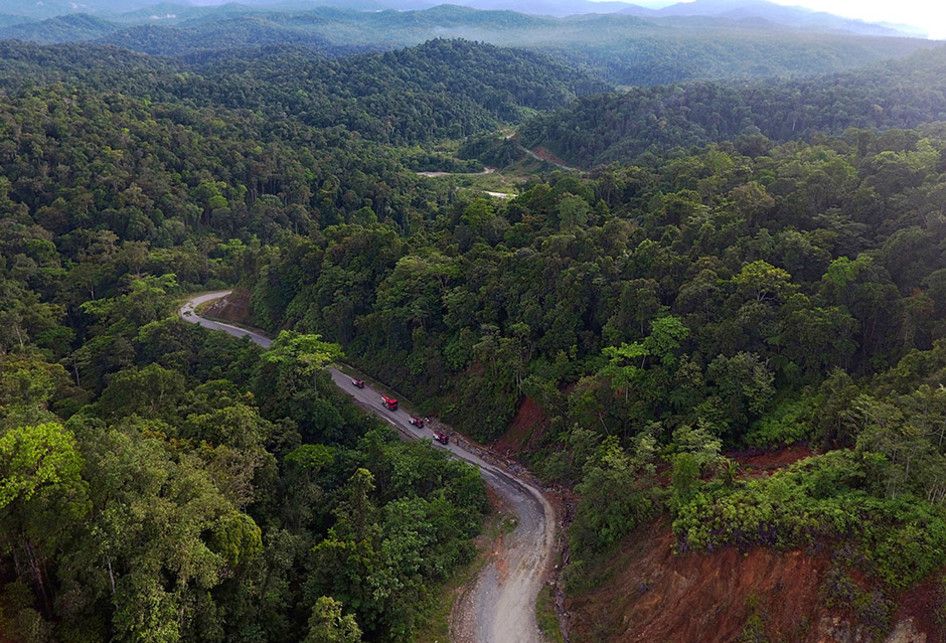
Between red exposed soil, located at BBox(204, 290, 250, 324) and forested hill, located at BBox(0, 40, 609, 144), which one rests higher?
forested hill, located at BBox(0, 40, 609, 144)

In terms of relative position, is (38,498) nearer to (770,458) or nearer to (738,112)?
(770,458)

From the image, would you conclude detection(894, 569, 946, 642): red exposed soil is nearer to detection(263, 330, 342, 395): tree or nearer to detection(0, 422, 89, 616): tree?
detection(0, 422, 89, 616): tree

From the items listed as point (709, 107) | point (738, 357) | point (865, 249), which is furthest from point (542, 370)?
point (709, 107)

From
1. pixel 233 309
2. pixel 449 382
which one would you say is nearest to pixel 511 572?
pixel 449 382

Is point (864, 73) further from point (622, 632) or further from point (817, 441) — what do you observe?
point (622, 632)

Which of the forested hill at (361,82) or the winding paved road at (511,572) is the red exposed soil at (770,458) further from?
the forested hill at (361,82)

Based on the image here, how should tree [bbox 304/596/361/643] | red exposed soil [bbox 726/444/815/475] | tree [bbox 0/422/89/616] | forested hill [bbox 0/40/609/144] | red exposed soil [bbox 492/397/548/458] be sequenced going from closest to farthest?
tree [bbox 0/422/89/616] → tree [bbox 304/596/361/643] → red exposed soil [bbox 726/444/815/475] → red exposed soil [bbox 492/397/548/458] → forested hill [bbox 0/40/609/144]

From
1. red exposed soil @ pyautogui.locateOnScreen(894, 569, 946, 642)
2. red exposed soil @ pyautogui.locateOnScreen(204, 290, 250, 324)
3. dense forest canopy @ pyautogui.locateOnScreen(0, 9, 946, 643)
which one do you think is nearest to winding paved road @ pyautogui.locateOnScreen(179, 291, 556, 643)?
dense forest canopy @ pyautogui.locateOnScreen(0, 9, 946, 643)
